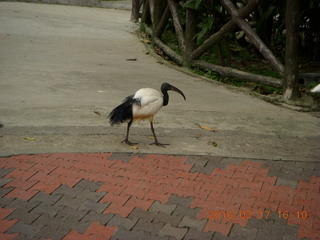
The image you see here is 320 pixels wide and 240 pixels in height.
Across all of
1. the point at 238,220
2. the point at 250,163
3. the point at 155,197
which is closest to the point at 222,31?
the point at 250,163

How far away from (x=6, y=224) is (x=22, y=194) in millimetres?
503

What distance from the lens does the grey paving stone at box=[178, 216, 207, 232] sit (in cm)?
404

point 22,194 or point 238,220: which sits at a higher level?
point 238,220

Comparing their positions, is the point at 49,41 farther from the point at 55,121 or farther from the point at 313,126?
the point at 313,126

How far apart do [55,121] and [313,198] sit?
10.2 feet

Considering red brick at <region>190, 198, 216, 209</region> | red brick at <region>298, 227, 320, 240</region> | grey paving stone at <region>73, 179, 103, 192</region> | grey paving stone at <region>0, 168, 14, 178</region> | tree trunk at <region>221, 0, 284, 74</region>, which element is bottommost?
grey paving stone at <region>0, 168, 14, 178</region>

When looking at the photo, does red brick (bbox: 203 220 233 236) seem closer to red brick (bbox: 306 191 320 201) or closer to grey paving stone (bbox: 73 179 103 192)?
red brick (bbox: 306 191 320 201)

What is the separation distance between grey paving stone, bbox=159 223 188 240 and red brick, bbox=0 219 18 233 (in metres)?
1.11

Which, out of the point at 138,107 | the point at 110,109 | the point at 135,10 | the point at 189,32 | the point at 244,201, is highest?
the point at 138,107

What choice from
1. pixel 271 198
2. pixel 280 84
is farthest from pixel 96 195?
pixel 280 84

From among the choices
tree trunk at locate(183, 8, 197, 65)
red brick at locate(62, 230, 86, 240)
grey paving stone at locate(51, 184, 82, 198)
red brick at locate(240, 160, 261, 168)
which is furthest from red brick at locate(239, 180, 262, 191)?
tree trunk at locate(183, 8, 197, 65)

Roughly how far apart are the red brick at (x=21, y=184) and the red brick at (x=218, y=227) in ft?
5.25

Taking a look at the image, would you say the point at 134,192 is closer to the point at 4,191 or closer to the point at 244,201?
the point at 244,201

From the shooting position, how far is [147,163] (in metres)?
5.21
